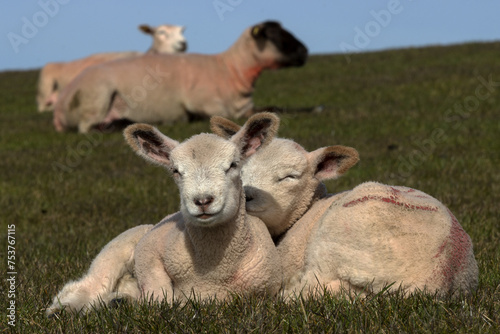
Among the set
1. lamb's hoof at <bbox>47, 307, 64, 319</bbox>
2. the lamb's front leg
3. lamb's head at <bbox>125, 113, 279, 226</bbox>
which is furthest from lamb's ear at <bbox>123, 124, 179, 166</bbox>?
lamb's hoof at <bbox>47, 307, 64, 319</bbox>

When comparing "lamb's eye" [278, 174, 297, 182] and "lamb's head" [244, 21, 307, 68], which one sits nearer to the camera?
"lamb's eye" [278, 174, 297, 182]

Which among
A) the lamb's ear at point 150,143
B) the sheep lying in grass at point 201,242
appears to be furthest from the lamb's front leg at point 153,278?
the lamb's ear at point 150,143

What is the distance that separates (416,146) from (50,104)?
13896 mm

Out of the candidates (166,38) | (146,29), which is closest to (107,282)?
(166,38)

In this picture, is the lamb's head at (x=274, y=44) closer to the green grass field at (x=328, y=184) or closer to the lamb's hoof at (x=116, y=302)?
the green grass field at (x=328, y=184)

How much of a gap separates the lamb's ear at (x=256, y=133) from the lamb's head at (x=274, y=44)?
1063 centimetres

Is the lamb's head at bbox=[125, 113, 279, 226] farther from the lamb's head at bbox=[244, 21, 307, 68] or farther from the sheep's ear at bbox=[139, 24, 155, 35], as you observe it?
the sheep's ear at bbox=[139, 24, 155, 35]

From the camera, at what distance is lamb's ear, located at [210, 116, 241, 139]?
491 centimetres

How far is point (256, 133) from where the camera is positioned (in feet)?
14.4

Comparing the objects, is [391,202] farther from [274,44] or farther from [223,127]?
[274,44]

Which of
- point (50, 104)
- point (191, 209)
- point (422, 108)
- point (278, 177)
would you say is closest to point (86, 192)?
point (278, 177)

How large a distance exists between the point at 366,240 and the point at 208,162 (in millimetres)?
976

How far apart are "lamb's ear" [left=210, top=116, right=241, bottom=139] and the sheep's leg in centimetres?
89

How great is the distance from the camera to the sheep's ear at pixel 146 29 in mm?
21781
